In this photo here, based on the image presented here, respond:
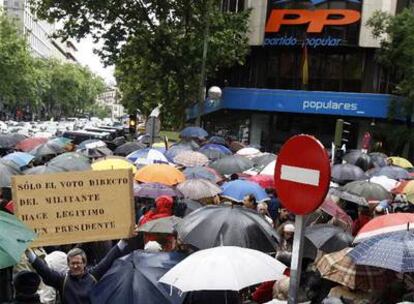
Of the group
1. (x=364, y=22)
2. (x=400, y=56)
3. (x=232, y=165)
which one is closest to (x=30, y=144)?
(x=232, y=165)

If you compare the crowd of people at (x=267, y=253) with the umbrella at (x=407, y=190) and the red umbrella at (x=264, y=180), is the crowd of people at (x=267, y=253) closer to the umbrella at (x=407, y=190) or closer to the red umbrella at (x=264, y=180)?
the umbrella at (x=407, y=190)

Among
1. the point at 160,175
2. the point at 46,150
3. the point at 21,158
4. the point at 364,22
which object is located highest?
the point at 364,22

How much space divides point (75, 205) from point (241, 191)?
4.44 meters

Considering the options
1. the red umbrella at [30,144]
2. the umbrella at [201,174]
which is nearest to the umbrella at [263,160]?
the umbrella at [201,174]

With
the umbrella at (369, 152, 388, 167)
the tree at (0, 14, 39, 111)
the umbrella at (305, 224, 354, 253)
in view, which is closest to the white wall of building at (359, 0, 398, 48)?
the umbrella at (369, 152, 388, 167)

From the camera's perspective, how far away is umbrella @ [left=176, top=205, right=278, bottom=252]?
20.8 feet

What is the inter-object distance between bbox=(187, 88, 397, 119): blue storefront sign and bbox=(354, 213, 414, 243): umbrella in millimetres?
27382

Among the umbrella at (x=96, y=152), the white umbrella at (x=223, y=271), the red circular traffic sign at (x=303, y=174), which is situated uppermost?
the red circular traffic sign at (x=303, y=174)

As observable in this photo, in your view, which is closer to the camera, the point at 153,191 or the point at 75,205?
the point at 75,205

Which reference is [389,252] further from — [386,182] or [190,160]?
[190,160]

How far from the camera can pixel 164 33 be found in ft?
97.6

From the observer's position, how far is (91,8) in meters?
29.8

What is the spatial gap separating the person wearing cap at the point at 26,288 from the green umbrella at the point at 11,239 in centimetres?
20

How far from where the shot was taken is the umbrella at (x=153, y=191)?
10172 mm
